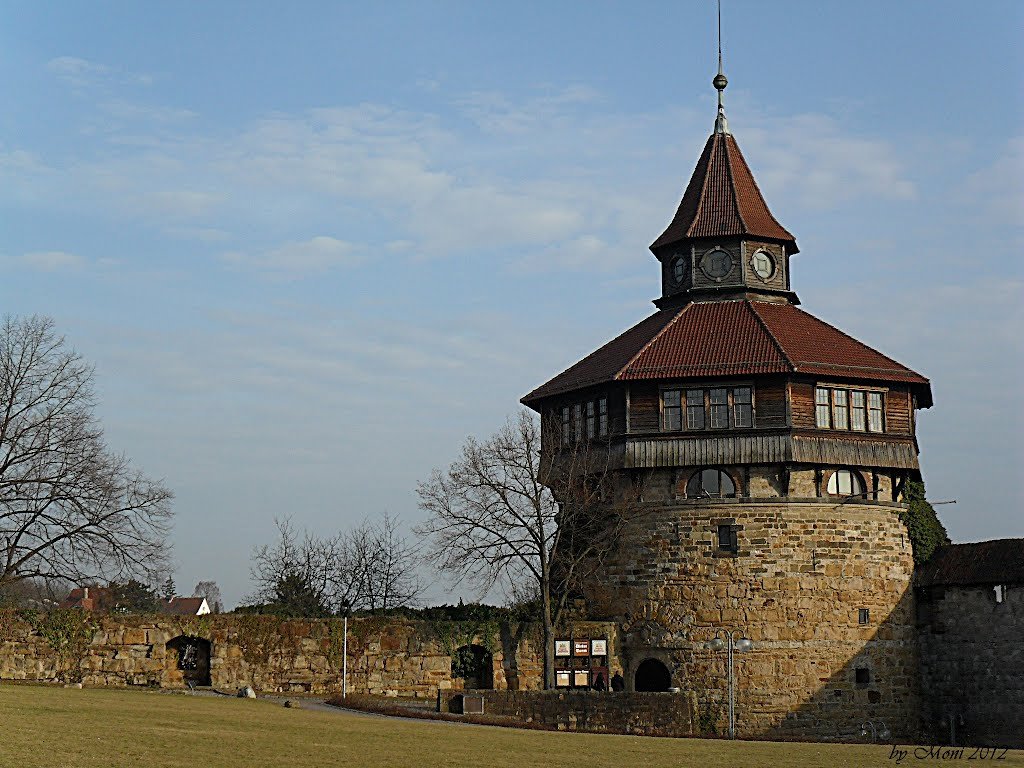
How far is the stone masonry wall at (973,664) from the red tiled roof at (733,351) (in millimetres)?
7074

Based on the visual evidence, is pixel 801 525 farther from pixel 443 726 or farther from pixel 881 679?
pixel 443 726

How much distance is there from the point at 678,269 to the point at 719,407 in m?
7.98

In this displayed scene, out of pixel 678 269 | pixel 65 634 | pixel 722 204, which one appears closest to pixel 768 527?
pixel 678 269

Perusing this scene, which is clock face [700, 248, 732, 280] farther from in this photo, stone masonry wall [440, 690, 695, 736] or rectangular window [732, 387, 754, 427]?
stone masonry wall [440, 690, 695, 736]

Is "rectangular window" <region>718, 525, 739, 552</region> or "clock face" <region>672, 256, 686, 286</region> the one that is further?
"clock face" <region>672, 256, 686, 286</region>

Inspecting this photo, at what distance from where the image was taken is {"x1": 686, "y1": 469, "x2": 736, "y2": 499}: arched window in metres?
41.3

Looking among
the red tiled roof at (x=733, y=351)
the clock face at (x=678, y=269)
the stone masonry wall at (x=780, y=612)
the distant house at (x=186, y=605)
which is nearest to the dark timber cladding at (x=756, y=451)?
the stone masonry wall at (x=780, y=612)

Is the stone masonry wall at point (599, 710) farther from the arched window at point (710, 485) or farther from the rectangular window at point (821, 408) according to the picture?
the rectangular window at point (821, 408)

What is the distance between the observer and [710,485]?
4150 centimetres

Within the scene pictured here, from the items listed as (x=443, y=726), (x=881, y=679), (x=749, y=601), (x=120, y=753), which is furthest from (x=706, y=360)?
(x=120, y=753)

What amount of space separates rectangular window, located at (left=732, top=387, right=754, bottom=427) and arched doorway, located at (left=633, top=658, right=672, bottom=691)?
7.75m

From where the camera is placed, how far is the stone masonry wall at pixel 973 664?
40.2 metres

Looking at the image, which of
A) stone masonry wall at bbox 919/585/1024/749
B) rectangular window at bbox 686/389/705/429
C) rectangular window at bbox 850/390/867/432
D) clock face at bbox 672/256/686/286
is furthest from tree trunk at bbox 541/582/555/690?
clock face at bbox 672/256/686/286

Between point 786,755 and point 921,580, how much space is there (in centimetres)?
1855
